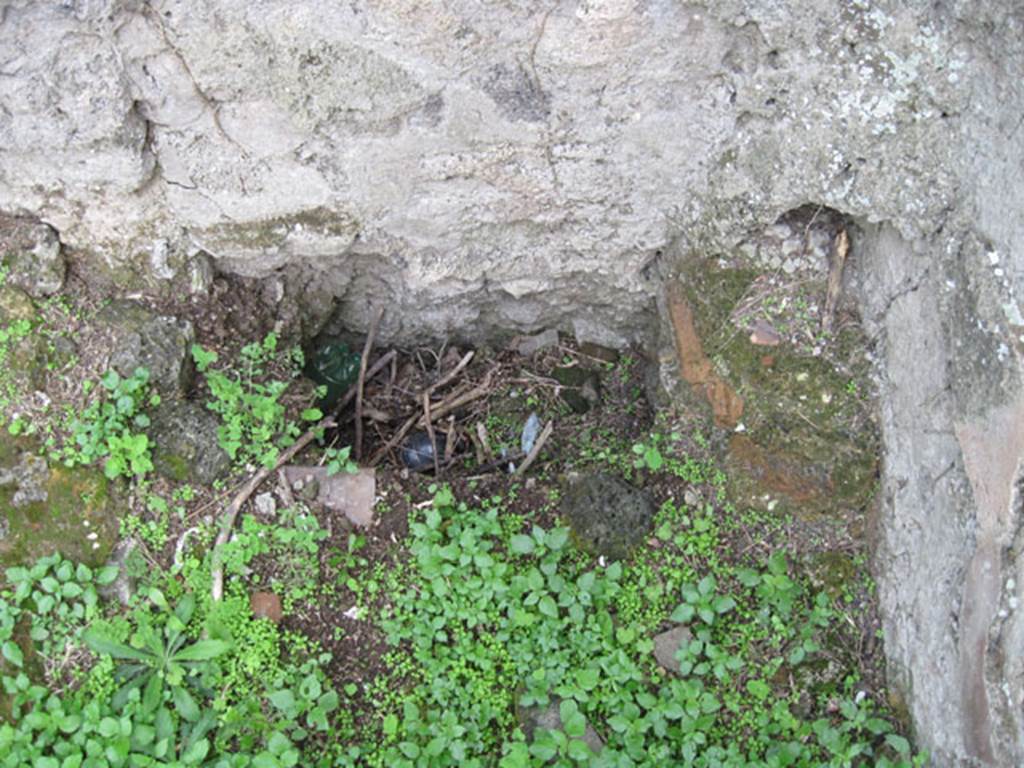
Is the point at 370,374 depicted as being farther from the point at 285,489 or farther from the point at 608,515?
the point at 608,515

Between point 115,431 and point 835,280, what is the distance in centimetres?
228

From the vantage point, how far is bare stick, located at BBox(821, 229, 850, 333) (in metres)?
2.99

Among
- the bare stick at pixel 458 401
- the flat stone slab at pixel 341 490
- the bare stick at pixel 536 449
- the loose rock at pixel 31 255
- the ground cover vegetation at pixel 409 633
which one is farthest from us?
the bare stick at pixel 458 401

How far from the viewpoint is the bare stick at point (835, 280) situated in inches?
118

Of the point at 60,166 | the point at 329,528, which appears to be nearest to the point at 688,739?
the point at 329,528

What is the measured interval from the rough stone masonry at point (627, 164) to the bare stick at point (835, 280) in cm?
5

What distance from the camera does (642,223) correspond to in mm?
3244

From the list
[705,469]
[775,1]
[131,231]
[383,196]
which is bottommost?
[705,469]

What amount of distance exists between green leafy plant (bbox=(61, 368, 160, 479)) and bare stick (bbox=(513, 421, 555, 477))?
125 cm

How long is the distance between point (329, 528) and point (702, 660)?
1246mm

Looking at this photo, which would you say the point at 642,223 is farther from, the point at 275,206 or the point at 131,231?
the point at 131,231

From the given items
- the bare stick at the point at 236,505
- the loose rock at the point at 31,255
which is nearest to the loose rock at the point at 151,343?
the loose rock at the point at 31,255

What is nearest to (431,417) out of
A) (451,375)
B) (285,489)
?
(451,375)

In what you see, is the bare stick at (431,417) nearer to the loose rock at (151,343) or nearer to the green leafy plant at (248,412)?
the green leafy plant at (248,412)
